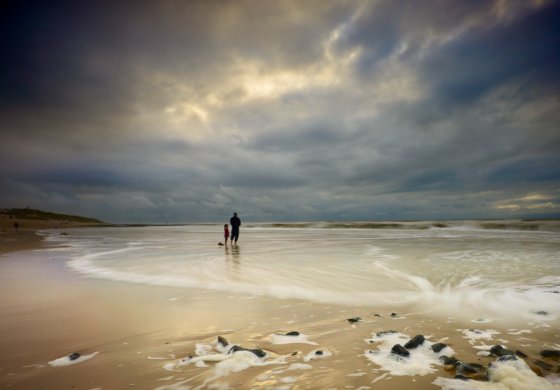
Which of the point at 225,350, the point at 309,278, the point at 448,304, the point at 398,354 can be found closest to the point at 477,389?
the point at 398,354

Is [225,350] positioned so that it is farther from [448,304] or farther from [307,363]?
[448,304]

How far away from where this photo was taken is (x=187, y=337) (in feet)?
14.1

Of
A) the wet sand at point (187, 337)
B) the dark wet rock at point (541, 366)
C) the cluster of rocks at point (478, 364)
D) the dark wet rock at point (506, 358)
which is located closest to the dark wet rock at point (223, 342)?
the wet sand at point (187, 337)

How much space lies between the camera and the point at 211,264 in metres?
11.8

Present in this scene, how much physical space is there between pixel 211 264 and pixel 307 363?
8978 millimetres

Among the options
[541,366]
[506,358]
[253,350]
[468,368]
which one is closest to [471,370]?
[468,368]

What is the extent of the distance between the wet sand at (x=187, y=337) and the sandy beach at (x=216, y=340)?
0.04 feet

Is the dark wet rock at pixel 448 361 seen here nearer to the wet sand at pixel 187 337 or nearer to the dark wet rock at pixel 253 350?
the wet sand at pixel 187 337

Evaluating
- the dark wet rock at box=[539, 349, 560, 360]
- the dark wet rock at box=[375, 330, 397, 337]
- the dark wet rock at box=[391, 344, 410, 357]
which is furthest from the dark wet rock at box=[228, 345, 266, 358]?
the dark wet rock at box=[539, 349, 560, 360]

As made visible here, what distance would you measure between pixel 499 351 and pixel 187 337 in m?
4.02

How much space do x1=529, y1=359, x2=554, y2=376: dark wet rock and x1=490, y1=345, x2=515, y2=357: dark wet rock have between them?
0.22 m

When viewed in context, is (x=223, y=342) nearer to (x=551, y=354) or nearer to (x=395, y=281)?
(x=551, y=354)

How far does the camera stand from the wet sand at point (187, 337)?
10.1ft

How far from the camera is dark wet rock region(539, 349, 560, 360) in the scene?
339 centimetres
